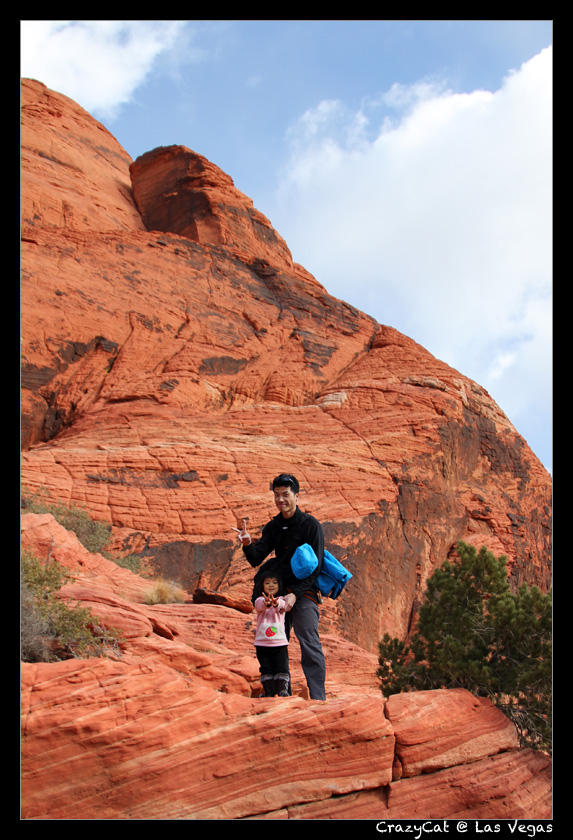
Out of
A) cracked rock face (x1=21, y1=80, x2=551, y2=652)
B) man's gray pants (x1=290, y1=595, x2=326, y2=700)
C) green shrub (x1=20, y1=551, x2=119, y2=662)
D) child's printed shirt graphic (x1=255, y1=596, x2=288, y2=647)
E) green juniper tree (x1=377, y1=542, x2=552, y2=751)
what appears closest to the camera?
green shrub (x1=20, y1=551, x2=119, y2=662)

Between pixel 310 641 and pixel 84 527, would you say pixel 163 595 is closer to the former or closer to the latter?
pixel 84 527

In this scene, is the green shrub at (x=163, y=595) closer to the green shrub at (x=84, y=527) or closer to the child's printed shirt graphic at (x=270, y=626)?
the green shrub at (x=84, y=527)

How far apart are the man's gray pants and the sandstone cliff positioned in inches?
18.8

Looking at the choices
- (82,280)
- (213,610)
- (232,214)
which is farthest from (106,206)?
(213,610)

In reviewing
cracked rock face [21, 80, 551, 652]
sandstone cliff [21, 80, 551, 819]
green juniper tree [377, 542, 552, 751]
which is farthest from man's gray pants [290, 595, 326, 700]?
cracked rock face [21, 80, 551, 652]

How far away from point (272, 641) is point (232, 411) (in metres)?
14.5

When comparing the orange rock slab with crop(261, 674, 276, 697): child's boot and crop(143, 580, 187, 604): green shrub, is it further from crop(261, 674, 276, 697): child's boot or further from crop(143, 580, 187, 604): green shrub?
crop(143, 580, 187, 604): green shrub

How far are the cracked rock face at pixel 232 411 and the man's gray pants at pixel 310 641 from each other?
878 cm

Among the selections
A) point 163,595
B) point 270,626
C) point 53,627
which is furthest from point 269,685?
point 163,595

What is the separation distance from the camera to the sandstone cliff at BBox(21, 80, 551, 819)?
572 cm

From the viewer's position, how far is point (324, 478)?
18.4m

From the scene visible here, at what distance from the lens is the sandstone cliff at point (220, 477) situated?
5719 mm
